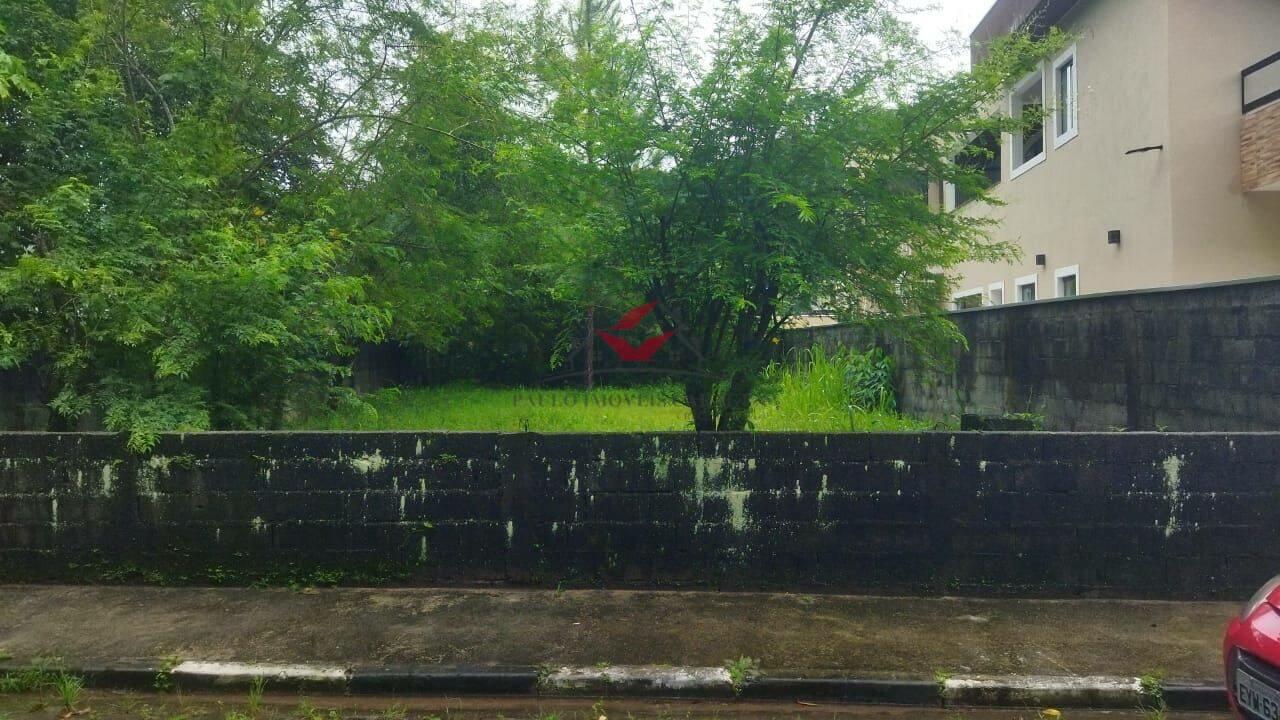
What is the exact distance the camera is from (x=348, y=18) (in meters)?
8.44

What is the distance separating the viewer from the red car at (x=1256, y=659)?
2.89 metres

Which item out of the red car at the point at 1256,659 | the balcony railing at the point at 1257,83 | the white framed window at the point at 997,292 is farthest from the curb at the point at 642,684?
the white framed window at the point at 997,292

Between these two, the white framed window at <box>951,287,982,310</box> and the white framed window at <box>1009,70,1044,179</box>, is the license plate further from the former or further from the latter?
the white framed window at <box>1009,70,1044,179</box>

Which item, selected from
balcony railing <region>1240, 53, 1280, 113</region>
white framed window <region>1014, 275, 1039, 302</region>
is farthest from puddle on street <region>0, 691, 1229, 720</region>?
white framed window <region>1014, 275, 1039, 302</region>

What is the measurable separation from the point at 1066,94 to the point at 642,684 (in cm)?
1190

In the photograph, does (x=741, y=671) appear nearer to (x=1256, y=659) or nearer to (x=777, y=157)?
(x=1256, y=659)

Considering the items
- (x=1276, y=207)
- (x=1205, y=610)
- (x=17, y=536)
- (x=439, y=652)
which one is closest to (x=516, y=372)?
(x=17, y=536)

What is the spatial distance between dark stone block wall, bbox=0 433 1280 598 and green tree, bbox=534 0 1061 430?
1.03 meters

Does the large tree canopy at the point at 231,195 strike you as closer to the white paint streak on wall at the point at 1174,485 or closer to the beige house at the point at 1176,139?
the white paint streak on wall at the point at 1174,485

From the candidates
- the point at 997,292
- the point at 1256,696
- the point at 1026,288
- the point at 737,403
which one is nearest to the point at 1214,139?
the point at 1026,288

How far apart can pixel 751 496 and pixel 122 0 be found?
675 centimetres

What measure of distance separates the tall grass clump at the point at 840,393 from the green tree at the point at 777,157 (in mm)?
2851

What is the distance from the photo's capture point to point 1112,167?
10922 millimetres

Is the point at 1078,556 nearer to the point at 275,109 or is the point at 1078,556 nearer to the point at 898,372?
the point at 898,372
